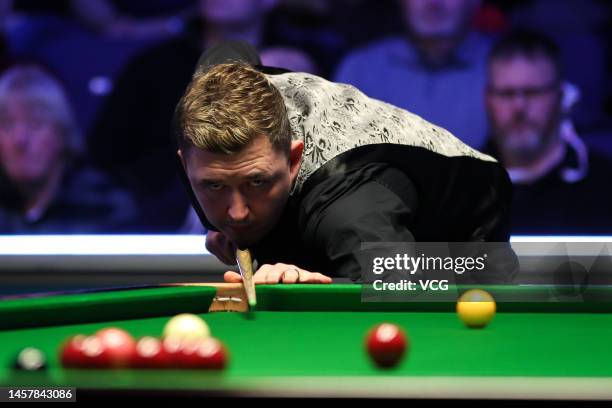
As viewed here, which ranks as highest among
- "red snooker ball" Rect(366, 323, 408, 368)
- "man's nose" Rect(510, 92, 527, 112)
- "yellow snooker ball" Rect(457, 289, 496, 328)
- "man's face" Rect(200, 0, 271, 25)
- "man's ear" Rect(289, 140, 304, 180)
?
"man's face" Rect(200, 0, 271, 25)

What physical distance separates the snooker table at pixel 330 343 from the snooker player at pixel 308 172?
23cm

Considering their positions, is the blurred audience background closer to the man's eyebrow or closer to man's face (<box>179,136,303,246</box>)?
man's face (<box>179,136,303,246</box>)

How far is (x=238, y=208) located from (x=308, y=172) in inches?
9.8

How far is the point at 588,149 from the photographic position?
6.88 metres

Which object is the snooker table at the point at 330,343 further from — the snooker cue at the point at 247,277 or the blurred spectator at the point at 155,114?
the blurred spectator at the point at 155,114

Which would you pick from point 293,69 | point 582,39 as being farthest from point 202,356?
point 582,39

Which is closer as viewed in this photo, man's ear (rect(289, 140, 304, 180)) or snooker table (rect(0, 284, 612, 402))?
snooker table (rect(0, 284, 612, 402))

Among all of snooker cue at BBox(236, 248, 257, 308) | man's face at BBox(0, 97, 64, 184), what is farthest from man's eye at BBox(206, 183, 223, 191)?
man's face at BBox(0, 97, 64, 184)

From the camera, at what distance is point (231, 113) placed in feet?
9.77

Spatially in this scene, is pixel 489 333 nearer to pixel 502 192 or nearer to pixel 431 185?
pixel 431 185

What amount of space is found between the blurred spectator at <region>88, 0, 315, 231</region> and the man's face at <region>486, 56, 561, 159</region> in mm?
1749

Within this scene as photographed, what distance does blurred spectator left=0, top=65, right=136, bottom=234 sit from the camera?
734 cm

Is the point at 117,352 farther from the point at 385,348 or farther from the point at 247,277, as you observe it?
the point at 247,277

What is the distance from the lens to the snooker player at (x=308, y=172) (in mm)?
2941
